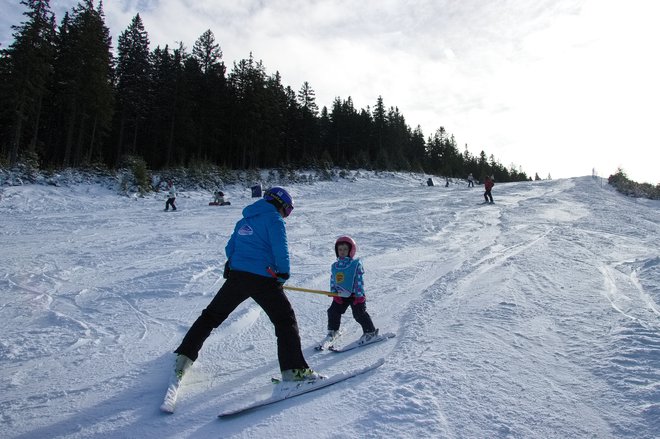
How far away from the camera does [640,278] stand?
23.0 feet

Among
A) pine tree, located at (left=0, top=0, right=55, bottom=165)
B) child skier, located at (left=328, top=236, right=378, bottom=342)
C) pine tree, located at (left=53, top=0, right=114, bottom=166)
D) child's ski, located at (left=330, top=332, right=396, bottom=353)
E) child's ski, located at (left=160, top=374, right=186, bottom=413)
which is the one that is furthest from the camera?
pine tree, located at (left=53, top=0, right=114, bottom=166)

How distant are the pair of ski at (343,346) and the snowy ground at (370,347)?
124mm

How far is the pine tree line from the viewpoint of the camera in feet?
91.8

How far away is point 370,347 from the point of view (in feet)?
15.0

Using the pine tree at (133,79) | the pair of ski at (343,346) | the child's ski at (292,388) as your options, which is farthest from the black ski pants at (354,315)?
the pine tree at (133,79)

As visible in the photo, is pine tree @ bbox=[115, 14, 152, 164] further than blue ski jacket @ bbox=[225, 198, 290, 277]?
Yes

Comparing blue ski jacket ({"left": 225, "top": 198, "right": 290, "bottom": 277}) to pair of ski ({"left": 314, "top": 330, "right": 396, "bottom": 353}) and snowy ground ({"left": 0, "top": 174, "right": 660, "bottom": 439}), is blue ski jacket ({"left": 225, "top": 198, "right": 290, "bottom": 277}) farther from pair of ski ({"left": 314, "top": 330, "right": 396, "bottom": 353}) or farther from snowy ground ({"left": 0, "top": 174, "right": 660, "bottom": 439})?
pair of ski ({"left": 314, "top": 330, "right": 396, "bottom": 353})

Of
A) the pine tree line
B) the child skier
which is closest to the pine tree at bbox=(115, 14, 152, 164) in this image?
the pine tree line

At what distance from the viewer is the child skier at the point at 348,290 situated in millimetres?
4723

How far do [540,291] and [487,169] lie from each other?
95106mm

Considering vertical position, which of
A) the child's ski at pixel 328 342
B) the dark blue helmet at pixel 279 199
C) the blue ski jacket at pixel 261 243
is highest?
the dark blue helmet at pixel 279 199

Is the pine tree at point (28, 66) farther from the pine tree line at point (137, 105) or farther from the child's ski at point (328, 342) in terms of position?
the child's ski at point (328, 342)

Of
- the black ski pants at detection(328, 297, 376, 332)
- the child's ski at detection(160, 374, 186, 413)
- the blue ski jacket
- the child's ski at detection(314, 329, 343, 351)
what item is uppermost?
the blue ski jacket

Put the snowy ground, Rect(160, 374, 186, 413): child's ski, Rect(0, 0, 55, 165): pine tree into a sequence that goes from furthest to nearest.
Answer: Rect(0, 0, 55, 165): pine tree
Rect(160, 374, 186, 413): child's ski
the snowy ground
